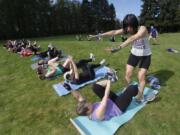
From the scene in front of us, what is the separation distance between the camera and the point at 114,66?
10.2 m

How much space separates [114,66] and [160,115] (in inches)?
179

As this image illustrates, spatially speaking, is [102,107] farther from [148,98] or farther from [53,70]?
[53,70]

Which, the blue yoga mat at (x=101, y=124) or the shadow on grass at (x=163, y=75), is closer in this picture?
the blue yoga mat at (x=101, y=124)

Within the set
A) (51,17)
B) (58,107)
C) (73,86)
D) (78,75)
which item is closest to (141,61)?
(78,75)

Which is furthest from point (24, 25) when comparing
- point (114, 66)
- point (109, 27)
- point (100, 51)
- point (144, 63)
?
point (144, 63)

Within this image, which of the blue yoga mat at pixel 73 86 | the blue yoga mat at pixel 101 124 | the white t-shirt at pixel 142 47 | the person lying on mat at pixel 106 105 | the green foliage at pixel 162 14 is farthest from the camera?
the green foliage at pixel 162 14

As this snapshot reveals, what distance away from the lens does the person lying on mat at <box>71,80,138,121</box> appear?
5.46 meters

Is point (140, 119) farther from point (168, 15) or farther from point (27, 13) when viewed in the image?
point (168, 15)

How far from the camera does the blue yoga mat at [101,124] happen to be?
17.2 ft

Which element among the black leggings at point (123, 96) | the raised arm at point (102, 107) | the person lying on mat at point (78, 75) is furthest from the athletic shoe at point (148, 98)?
the person lying on mat at point (78, 75)

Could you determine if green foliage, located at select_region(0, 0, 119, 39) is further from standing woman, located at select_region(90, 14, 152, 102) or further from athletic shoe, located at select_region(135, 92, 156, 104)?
athletic shoe, located at select_region(135, 92, 156, 104)

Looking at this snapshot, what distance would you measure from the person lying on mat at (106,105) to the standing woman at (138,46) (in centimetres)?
67

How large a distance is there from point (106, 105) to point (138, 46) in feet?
6.84

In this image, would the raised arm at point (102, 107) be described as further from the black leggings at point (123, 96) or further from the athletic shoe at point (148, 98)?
the athletic shoe at point (148, 98)
